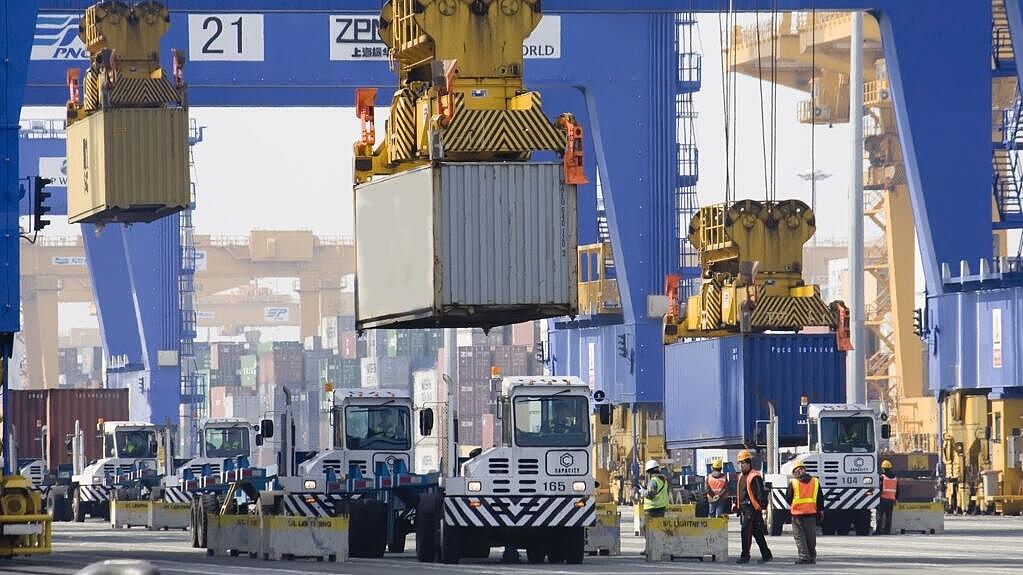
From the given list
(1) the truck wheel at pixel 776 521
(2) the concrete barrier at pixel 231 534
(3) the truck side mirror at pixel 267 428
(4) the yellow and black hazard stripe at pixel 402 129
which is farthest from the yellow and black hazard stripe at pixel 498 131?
(1) the truck wheel at pixel 776 521

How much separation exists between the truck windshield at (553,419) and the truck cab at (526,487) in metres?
0.01

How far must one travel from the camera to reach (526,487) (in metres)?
24.5

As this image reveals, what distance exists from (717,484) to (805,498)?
780cm

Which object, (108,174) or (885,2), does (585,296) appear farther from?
(108,174)

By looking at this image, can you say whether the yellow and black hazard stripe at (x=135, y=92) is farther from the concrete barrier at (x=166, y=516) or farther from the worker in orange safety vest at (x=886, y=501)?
the worker in orange safety vest at (x=886, y=501)

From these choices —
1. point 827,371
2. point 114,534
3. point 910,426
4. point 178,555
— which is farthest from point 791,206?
point 910,426

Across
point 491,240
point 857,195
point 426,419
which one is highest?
point 857,195

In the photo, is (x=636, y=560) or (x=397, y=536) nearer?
(x=636, y=560)

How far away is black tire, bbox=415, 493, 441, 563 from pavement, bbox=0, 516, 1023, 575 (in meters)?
0.27

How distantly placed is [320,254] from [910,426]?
410 ft

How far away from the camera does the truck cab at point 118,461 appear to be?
45219 millimetres

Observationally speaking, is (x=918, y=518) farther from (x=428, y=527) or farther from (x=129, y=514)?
(x=129, y=514)

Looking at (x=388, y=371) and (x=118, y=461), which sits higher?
(x=118, y=461)

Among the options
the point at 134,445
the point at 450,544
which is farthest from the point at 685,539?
the point at 134,445
